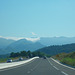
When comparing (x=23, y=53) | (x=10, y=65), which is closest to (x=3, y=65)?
(x=10, y=65)

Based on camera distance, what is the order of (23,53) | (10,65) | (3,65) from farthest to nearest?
1. (23,53)
2. (10,65)
3. (3,65)

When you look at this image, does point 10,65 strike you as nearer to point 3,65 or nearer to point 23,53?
point 3,65

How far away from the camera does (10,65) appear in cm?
4466

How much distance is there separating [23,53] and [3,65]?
145m

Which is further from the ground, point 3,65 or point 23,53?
point 23,53

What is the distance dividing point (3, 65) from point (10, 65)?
6459mm

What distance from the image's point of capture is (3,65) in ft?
A: 125

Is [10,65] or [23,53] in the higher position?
[23,53]

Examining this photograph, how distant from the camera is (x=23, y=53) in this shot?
18250cm

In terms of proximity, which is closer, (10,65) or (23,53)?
(10,65)

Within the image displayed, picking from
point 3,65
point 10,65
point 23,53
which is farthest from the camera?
point 23,53

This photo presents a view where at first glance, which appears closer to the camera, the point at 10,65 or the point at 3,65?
the point at 3,65
